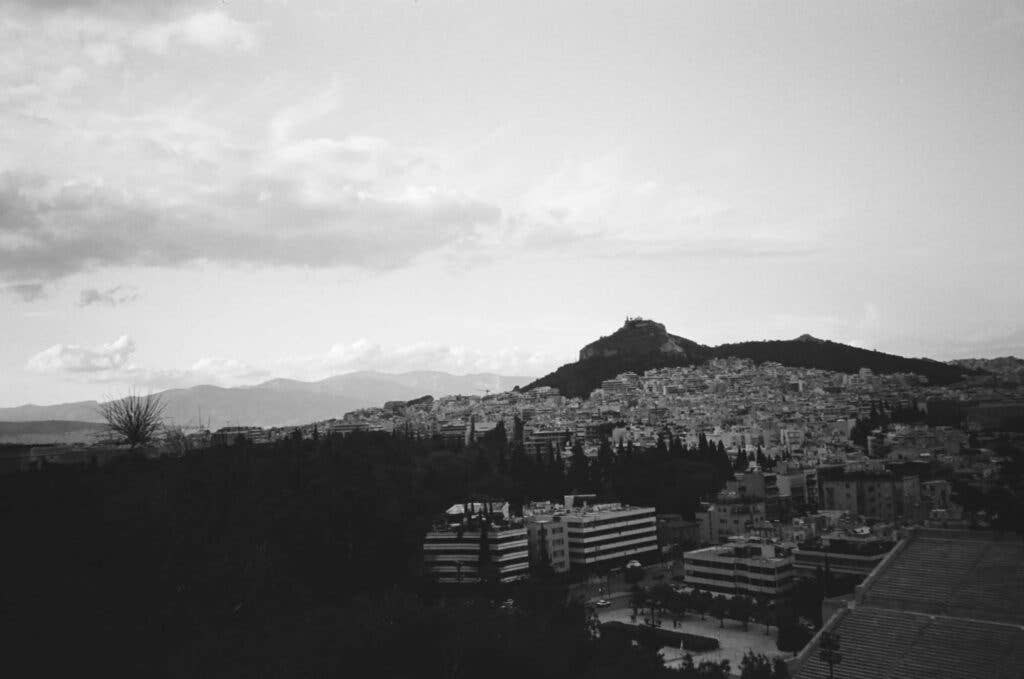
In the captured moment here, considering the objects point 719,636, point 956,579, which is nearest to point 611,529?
point 719,636

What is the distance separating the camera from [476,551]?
38344 mm

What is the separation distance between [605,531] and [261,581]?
1830 centimetres

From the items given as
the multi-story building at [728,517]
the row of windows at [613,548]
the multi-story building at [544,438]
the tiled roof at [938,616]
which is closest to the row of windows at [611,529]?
the row of windows at [613,548]

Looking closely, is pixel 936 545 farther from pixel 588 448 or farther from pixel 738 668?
pixel 588 448

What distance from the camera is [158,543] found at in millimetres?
31344

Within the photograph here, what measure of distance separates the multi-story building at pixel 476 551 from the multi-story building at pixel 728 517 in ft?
40.8

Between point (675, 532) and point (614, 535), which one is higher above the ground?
point (614, 535)

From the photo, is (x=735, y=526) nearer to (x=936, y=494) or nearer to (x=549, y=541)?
(x=549, y=541)

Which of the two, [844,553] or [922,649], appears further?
[844,553]

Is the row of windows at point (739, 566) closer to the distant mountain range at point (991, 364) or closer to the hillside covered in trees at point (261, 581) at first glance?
the hillside covered in trees at point (261, 581)

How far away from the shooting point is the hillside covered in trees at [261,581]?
21.0 m

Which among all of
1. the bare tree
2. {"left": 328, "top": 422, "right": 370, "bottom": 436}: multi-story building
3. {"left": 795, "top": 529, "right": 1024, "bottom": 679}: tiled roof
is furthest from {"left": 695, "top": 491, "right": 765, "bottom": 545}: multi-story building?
{"left": 328, "top": 422, "right": 370, "bottom": 436}: multi-story building

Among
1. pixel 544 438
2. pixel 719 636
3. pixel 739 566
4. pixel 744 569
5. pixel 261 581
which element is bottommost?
pixel 719 636

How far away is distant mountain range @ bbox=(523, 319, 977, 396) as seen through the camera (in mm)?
125375
